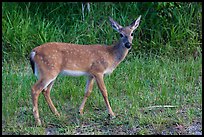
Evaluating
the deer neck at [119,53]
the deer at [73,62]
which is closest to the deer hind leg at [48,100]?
the deer at [73,62]

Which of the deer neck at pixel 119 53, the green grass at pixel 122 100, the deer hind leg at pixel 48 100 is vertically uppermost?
the deer neck at pixel 119 53

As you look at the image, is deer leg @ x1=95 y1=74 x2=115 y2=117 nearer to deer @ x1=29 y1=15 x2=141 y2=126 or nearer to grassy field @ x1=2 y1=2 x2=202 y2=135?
deer @ x1=29 y1=15 x2=141 y2=126

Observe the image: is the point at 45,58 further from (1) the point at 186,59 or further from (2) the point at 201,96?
(1) the point at 186,59

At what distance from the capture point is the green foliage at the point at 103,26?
9516 millimetres

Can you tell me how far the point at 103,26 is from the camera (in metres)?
9.89

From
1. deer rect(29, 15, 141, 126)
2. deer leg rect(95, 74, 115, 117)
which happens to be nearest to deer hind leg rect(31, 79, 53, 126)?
deer rect(29, 15, 141, 126)

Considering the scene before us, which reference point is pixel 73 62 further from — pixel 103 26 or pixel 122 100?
pixel 103 26

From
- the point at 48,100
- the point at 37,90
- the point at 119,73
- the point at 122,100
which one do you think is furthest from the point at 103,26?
the point at 37,90

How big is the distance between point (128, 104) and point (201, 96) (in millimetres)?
1051

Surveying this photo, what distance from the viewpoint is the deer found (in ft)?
21.5

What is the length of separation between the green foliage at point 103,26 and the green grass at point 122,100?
1.82 feet

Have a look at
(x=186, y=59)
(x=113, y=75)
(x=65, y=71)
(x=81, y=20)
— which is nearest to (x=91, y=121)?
(x=65, y=71)

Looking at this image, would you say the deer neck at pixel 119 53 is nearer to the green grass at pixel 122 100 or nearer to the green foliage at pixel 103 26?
the green grass at pixel 122 100

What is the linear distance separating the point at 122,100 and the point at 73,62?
3.23 ft
